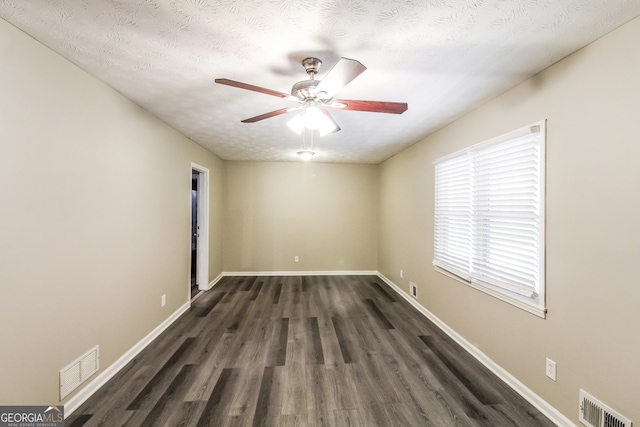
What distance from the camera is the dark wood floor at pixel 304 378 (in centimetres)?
169

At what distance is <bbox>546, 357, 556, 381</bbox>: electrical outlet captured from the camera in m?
1.69

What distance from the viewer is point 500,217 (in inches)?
83.8

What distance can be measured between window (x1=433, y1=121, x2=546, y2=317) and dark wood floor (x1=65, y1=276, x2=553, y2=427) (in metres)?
0.77

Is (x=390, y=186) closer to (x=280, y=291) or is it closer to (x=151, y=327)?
(x=280, y=291)

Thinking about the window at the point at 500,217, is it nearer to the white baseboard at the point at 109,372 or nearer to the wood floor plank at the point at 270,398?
the wood floor plank at the point at 270,398

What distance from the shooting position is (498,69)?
176 cm

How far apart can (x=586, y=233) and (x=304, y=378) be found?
7.30ft

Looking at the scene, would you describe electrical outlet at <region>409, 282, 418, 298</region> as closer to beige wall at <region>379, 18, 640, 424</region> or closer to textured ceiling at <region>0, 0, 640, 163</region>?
beige wall at <region>379, 18, 640, 424</region>

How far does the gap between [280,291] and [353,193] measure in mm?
2543

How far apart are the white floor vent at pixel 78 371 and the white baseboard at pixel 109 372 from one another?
0.25ft

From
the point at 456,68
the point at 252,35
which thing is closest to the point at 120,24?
the point at 252,35

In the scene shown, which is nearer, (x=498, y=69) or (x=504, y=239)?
(x=498, y=69)

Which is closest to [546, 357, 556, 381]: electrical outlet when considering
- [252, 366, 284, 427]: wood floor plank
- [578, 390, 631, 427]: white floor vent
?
[578, 390, 631, 427]: white floor vent

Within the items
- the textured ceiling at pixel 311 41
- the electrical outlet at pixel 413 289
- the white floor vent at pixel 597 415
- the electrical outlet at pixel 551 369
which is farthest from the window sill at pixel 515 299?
the textured ceiling at pixel 311 41
